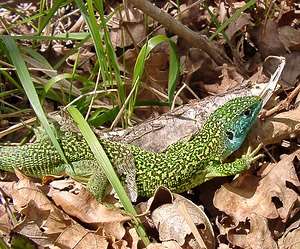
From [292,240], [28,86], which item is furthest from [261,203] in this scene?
[28,86]

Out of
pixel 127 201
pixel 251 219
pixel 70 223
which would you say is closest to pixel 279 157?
pixel 251 219

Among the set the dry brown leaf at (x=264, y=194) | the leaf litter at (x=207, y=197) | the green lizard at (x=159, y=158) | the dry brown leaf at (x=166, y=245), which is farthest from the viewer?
the green lizard at (x=159, y=158)

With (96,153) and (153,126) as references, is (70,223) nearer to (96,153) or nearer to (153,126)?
(96,153)

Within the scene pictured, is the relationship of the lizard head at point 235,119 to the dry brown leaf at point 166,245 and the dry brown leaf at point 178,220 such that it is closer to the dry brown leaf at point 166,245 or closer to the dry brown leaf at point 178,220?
the dry brown leaf at point 178,220

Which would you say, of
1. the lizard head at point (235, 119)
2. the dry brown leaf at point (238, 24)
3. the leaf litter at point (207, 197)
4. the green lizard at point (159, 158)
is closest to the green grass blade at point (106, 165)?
the leaf litter at point (207, 197)

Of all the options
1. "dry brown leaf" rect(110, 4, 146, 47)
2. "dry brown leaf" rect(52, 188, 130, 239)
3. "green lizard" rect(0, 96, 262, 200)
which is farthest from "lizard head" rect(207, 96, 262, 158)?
"dry brown leaf" rect(110, 4, 146, 47)

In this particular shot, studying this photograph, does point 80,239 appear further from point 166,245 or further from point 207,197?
point 207,197
